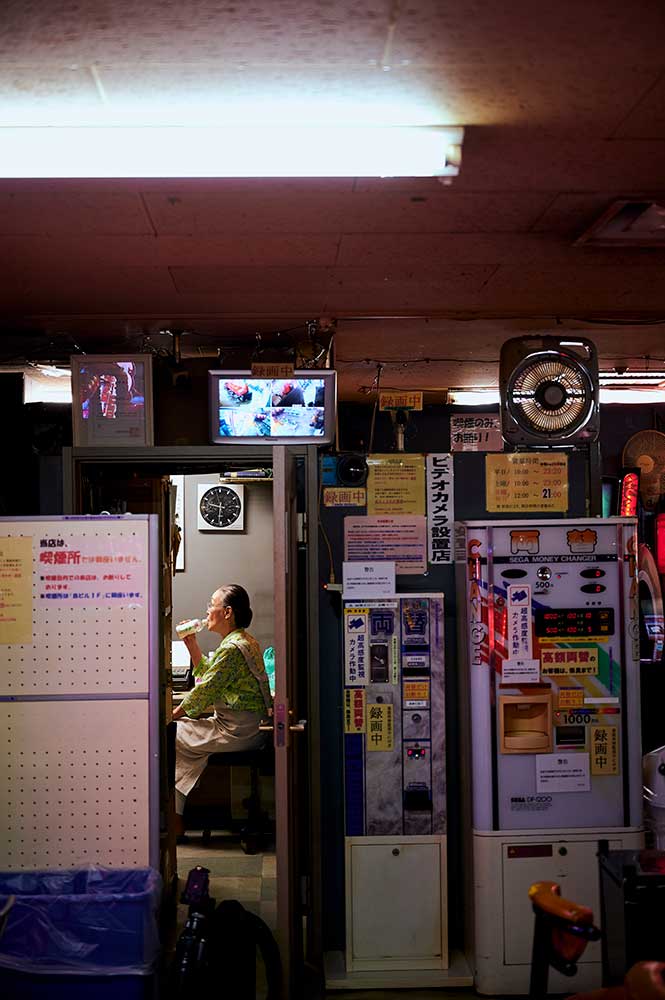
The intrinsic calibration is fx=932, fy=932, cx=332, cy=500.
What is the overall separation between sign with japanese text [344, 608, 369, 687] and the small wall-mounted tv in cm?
86

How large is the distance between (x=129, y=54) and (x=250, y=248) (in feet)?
4.88

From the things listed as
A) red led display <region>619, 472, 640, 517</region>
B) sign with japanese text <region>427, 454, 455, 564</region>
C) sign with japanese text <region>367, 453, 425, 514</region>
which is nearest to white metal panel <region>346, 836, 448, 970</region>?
sign with japanese text <region>427, 454, 455, 564</region>

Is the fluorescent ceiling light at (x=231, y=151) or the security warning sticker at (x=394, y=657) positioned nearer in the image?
the fluorescent ceiling light at (x=231, y=151)

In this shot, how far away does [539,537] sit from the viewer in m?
4.38

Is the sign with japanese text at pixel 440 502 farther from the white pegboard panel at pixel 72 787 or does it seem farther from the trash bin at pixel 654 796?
the white pegboard panel at pixel 72 787

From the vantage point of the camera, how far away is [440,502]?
15.2 ft

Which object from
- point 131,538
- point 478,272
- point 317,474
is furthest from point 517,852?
point 478,272

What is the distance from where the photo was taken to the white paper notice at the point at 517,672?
4.32m

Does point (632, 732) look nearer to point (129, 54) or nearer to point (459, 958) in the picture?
point (459, 958)

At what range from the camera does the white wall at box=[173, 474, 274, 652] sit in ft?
25.5

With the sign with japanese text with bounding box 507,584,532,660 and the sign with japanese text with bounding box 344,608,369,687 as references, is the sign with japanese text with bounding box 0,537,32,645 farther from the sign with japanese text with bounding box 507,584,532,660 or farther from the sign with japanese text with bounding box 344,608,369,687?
the sign with japanese text with bounding box 507,584,532,660

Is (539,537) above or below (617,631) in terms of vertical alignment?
above

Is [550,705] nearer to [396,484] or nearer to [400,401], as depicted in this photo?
[396,484]

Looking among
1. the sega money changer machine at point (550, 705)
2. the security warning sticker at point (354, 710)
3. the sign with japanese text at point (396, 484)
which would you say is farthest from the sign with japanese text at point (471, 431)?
the security warning sticker at point (354, 710)
